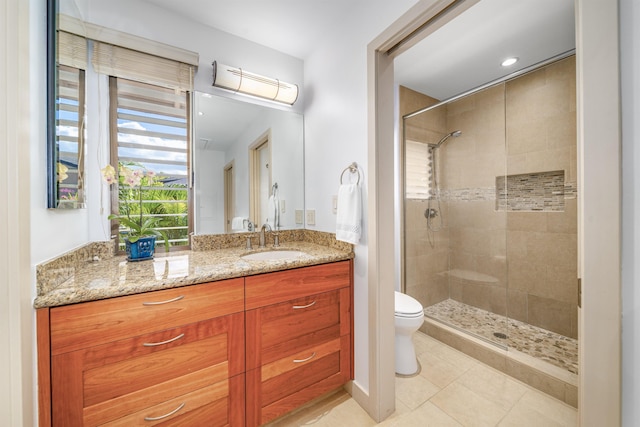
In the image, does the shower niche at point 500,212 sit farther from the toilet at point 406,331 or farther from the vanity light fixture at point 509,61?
the toilet at point 406,331

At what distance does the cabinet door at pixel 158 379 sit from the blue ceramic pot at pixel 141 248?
0.57 meters

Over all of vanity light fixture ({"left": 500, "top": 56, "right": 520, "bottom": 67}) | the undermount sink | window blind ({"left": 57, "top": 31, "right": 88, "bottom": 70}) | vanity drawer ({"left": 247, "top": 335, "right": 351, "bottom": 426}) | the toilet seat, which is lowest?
vanity drawer ({"left": 247, "top": 335, "right": 351, "bottom": 426})

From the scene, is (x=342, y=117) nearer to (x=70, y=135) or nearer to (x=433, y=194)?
(x=70, y=135)

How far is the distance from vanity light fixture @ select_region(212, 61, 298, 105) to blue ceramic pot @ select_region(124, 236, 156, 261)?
3.71 ft

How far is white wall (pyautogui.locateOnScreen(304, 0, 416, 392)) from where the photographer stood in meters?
1.41

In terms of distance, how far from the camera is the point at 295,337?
4.28 ft

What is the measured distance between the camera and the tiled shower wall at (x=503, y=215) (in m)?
2.03

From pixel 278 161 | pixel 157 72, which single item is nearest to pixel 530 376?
pixel 278 161

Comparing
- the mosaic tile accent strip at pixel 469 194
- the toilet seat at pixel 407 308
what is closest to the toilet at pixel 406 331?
the toilet seat at pixel 407 308

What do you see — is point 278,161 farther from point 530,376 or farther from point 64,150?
point 530,376

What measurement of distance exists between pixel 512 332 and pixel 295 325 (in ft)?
6.82

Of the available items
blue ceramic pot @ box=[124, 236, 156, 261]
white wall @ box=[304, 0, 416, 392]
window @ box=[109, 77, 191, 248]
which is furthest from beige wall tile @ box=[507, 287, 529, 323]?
blue ceramic pot @ box=[124, 236, 156, 261]

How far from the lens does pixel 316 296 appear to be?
1.37 meters

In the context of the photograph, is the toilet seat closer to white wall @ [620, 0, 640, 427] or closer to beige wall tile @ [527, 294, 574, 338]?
white wall @ [620, 0, 640, 427]
